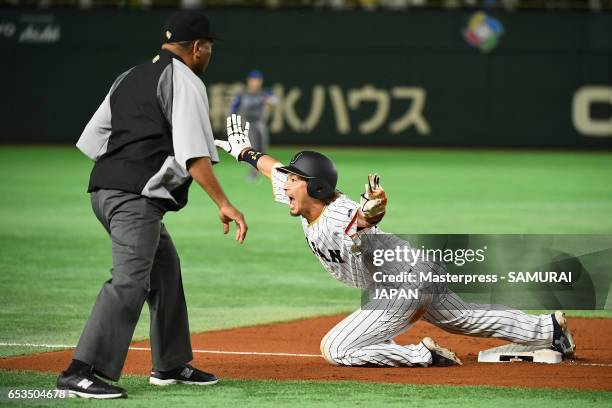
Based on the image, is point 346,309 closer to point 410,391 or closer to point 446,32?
point 410,391

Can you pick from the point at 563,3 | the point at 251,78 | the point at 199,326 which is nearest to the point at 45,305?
the point at 199,326

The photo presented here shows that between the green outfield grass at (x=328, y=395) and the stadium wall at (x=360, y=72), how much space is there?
24563 mm

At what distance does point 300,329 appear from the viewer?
9680 millimetres

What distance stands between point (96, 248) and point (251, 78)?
11.3 m

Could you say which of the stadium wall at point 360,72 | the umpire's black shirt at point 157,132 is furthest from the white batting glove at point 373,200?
Answer: the stadium wall at point 360,72

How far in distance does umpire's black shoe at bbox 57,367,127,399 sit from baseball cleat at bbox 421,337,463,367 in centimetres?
219

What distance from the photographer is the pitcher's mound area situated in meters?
7.45

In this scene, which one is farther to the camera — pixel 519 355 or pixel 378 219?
pixel 519 355

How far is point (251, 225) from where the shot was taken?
1672 cm

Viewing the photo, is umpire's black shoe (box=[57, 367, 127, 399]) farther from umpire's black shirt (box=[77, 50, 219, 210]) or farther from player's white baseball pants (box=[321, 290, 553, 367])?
player's white baseball pants (box=[321, 290, 553, 367])

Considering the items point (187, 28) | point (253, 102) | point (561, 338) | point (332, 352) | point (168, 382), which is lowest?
point (168, 382)

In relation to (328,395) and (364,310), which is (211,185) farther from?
(364,310)

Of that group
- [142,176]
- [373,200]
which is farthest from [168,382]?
[373,200]

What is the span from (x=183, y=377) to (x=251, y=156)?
1655 mm
